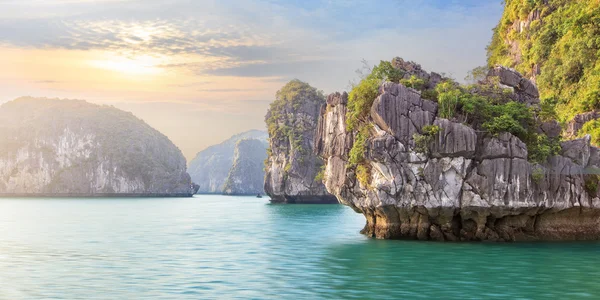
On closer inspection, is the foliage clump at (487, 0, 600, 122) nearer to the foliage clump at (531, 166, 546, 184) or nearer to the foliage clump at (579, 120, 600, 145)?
the foliage clump at (579, 120, 600, 145)

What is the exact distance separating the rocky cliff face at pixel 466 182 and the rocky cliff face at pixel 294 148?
66.8 meters

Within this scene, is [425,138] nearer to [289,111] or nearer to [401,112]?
[401,112]

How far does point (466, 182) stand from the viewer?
28.8m

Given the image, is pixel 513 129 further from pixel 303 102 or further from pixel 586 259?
pixel 303 102

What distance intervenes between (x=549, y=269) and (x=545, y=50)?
112ft

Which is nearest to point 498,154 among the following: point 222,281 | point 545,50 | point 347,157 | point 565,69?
point 347,157

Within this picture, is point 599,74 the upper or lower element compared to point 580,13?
lower

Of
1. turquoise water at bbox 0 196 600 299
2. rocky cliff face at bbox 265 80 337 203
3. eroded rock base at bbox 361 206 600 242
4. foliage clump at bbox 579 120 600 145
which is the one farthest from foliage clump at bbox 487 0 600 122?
rocky cliff face at bbox 265 80 337 203

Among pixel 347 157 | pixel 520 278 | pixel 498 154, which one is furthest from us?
pixel 347 157

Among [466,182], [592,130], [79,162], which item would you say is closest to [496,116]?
[466,182]

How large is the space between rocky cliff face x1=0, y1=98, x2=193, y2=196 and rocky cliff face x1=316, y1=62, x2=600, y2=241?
150 meters

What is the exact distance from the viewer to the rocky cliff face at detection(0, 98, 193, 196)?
560 feet

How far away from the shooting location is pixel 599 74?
1703 inches

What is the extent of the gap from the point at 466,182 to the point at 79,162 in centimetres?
16382
